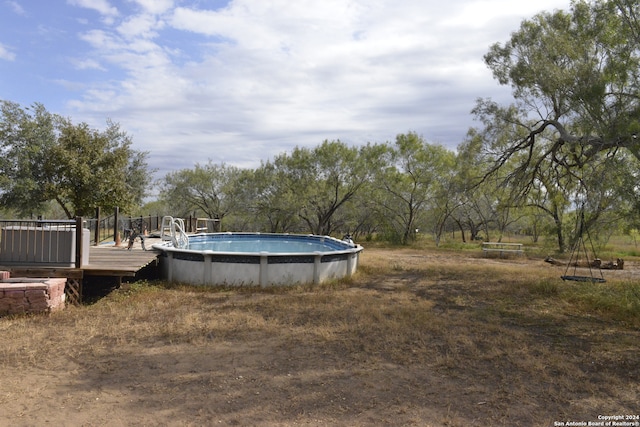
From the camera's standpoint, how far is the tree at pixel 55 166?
781 inches

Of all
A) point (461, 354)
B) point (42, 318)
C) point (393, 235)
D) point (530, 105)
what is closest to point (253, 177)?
point (393, 235)

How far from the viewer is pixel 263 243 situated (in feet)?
66.1

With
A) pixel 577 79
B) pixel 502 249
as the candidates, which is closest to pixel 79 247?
pixel 577 79

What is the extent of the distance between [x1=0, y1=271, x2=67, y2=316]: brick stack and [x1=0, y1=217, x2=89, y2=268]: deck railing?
3.11 feet

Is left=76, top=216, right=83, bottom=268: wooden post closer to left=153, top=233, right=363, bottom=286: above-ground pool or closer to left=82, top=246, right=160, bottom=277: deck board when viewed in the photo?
left=82, top=246, right=160, bottom=277: deck board

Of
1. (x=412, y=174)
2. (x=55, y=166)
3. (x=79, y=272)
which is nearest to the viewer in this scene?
(x=79, y=272)

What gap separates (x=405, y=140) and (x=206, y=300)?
22.7 meters

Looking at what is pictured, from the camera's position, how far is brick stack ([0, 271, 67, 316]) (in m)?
6.93

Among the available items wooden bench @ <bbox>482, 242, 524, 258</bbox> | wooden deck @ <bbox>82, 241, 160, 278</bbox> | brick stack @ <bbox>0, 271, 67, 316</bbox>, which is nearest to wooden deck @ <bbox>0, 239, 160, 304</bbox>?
wooden deck @ <bbox>82, 241, 160, 278</bbox>

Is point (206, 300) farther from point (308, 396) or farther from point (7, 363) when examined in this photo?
point (308, 396)

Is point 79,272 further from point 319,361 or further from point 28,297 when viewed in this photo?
point 319,361

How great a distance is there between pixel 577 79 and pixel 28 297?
11.5 m

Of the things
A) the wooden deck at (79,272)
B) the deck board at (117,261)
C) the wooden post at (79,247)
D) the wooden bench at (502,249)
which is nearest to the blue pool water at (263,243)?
the deck board at (117,261)

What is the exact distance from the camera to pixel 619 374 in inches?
203
